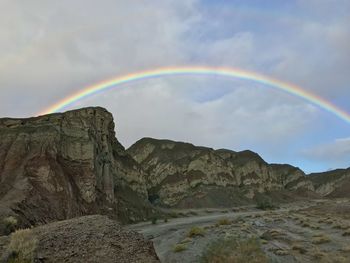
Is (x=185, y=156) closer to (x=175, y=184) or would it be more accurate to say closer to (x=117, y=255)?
(x=175, y=184)

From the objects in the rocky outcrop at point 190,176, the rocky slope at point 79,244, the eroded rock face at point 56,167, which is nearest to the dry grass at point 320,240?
the rocky slope at point 79,244

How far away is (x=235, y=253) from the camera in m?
21.8

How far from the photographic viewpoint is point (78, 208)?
72.1m

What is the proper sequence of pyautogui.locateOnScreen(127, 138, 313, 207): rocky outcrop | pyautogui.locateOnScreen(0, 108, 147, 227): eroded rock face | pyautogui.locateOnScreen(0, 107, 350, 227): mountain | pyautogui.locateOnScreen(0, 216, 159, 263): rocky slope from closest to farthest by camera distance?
pyautogui.locateOnScreen(0, 216, 159, 263): rocky slope
pyautogui.locateOnScreen(0, 108, 147, 227): eroded rock face
pyautogui.locateOnScreen(0, 107, 350, 227): mountain
pyautogui.locateOnScreen(127, 138, 313, 207): rocky outcrop

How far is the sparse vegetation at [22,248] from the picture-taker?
47.5 ft

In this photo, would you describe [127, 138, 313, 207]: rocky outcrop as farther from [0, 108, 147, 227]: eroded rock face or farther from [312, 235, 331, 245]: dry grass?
[312, 235, 331, 245]: dry grass

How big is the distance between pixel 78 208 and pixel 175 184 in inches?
3399

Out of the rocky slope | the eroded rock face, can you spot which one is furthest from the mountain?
the rocky slope

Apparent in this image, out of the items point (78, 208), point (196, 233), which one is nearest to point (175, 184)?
point (78, 208)

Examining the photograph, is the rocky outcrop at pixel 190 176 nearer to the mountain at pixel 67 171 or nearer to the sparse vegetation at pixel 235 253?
the mountain at pixel 67 171

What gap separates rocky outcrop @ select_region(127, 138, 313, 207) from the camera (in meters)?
152

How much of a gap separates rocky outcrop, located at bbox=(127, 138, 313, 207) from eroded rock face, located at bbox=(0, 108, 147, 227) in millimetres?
58273

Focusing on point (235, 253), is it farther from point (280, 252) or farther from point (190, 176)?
point (190, 176)

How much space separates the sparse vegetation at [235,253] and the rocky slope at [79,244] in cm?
521
